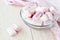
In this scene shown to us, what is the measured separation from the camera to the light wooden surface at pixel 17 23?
660 millimetres

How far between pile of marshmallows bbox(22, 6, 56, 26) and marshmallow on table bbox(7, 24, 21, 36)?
69mm

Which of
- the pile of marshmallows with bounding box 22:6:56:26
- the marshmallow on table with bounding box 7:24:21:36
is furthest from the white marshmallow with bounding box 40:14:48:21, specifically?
the marshmallow on table with bounding box 7:24:21:36

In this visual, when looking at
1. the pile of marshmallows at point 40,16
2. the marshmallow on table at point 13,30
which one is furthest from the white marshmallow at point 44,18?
the marshmallow on table at point 13,30

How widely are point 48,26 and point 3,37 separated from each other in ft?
0.76

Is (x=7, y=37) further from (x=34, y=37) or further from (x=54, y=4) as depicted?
(x=54, y=4)

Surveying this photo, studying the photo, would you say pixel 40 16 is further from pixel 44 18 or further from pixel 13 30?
pixel 13 30

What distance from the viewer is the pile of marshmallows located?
66 centimetres

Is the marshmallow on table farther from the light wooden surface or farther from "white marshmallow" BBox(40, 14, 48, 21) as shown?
"white marshmallow" BBox(40, 14, 48, 21)

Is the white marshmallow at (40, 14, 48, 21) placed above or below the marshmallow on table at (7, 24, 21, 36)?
above

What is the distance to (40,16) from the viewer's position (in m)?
0.67

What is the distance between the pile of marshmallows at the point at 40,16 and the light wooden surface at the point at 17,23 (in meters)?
0.05

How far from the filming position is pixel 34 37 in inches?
26.1

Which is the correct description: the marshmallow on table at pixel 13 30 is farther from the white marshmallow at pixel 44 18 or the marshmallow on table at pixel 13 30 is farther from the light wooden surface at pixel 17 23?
the white marshmallow at pixel 44 18

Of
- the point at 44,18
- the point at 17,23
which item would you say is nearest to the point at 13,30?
the point at 17,23
